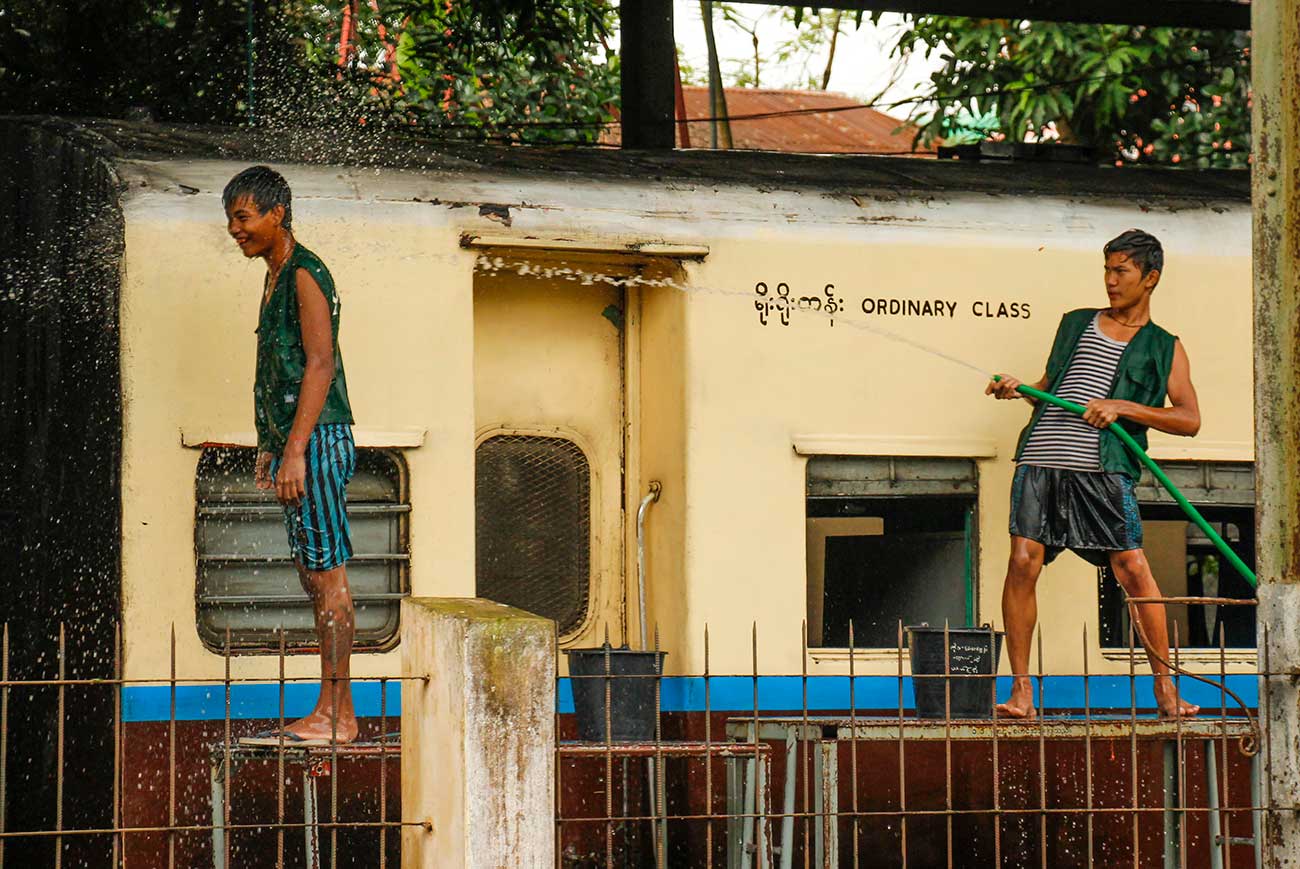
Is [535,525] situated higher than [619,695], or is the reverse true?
[535,525]

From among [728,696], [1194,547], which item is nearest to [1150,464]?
[1194,547]

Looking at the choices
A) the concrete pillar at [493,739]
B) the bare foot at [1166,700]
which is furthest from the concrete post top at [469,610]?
the bare foot at [1166,700]

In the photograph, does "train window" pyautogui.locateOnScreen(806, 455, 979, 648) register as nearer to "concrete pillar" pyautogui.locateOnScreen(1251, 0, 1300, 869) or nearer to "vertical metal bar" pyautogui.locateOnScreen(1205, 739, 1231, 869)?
"vertical metal bar" pyautogui.locateOnScreen(1205, 739, 1231, 869)

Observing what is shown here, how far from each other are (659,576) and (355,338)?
161 centimetres

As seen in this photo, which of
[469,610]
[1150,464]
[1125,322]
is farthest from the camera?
[1125,322]

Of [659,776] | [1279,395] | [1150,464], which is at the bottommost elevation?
[659,776]

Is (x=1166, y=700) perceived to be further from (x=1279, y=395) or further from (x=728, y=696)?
(x=1279, y=395)

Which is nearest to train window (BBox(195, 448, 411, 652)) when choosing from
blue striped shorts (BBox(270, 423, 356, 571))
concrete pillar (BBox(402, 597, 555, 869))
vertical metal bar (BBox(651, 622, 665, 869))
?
blue striped shorts (BBox(270, 423, 356, 571))

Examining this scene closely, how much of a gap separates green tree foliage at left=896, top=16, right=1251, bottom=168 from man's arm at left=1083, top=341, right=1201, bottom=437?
648 cm

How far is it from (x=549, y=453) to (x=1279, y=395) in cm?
336

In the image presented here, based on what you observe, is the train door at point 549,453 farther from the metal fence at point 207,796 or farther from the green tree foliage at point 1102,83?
the green tree foliage at point 1102,83

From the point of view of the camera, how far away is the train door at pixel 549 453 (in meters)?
8.77

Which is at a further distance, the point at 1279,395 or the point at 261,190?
the point at 261,190

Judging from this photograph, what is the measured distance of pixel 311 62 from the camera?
1491 centimetres
